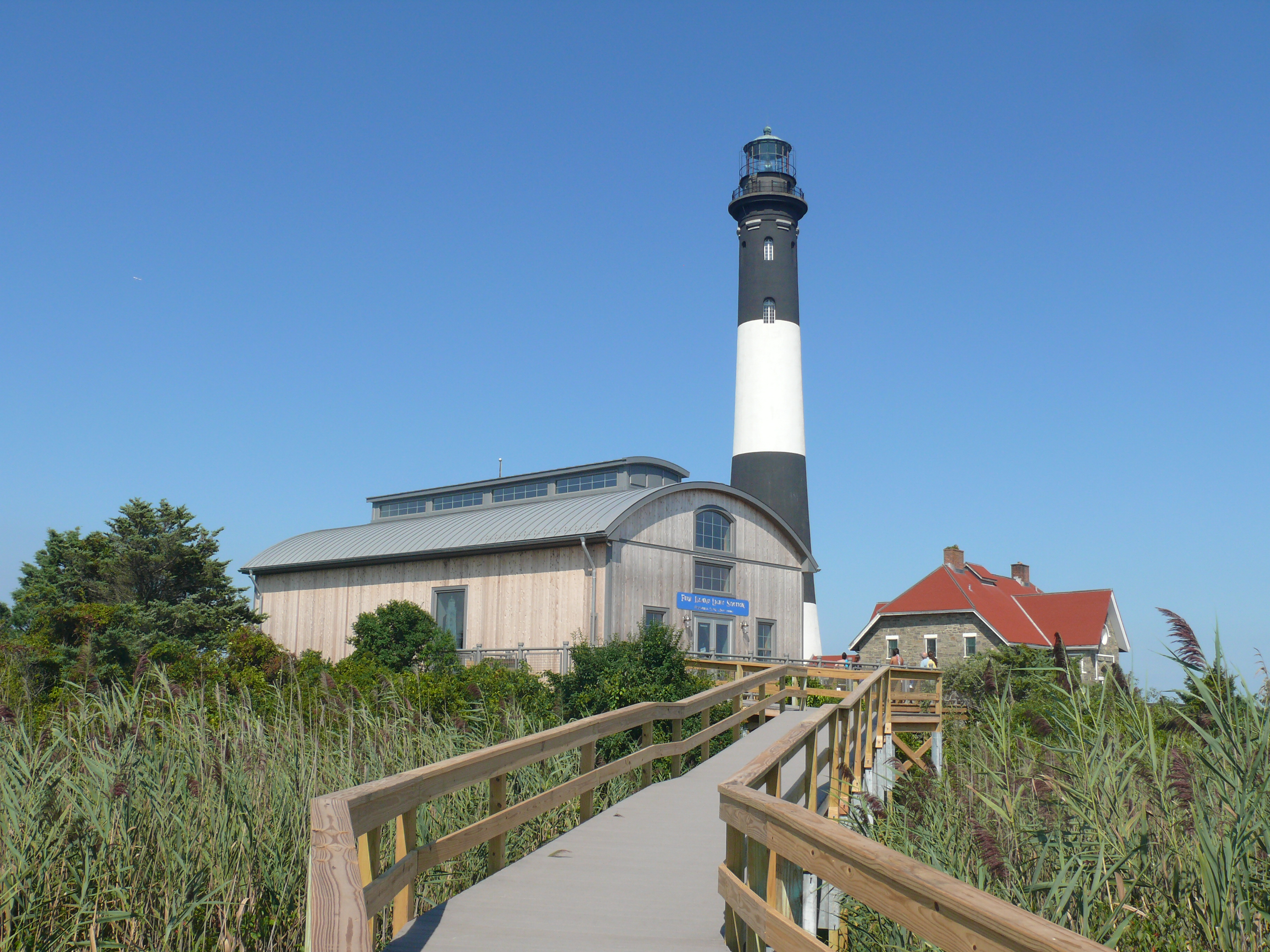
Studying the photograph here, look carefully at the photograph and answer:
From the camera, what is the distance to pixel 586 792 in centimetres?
803

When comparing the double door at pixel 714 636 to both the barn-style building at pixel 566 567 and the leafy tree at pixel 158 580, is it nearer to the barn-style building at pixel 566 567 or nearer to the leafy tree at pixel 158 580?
the barn-style building at pixel 566 567

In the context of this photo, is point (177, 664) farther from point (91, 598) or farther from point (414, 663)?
point (91, 598)

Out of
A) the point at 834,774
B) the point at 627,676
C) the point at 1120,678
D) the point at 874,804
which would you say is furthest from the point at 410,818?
the point at 627,676

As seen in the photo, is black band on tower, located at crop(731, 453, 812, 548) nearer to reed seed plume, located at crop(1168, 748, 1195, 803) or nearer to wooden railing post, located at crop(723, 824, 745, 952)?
reed seed plume, located at crop(1168, 748, 1195, 803)

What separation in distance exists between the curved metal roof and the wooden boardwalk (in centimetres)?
1501

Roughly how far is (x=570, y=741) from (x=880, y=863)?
4676 millimetres

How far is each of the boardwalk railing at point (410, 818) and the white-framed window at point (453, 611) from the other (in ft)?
51.1

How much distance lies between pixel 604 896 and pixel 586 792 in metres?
2.11

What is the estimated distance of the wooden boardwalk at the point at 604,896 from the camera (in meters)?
5.03

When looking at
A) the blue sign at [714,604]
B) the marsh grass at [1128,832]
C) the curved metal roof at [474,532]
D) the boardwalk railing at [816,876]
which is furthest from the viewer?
the blue sign at [714,604]

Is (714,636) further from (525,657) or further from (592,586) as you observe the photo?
(525,657)

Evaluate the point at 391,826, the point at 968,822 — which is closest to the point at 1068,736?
the point at 968,822

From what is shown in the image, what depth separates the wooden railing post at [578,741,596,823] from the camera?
26.3 feet

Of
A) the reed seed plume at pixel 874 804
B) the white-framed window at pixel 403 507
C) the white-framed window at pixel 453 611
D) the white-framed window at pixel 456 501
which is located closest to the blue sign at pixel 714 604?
the white-framed window at pixel 453 611
